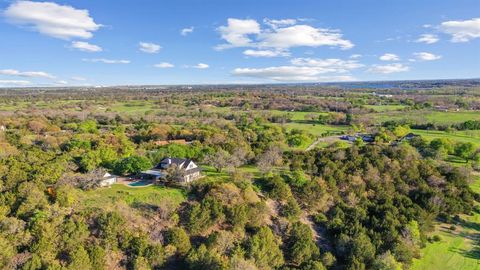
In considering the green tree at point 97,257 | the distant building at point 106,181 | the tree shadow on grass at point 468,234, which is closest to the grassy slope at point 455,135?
the tree shadow on grass at point 468,234

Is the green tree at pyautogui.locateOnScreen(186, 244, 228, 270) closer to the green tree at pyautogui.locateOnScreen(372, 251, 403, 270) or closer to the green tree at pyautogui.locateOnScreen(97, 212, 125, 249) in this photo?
the green tree at pyautogui.locateOnScreen(97, 212, 125, 249)

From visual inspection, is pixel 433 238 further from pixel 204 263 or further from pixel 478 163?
pixel 478 163

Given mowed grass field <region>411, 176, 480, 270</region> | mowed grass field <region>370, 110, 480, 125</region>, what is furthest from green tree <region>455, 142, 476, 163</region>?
mowed grass field <region>370, 110, 480, 125</region>

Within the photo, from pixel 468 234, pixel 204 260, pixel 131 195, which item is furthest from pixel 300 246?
pixel 468 234

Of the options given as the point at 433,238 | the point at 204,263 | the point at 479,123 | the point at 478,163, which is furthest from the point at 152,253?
the point at 479,123

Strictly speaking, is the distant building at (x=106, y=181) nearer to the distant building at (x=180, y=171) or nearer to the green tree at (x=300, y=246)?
the distant building at (x=180, y=171)

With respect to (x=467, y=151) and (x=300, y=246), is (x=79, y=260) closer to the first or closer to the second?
(x=300, y=246)

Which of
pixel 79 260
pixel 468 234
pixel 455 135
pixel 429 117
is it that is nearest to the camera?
pixel 79 260
